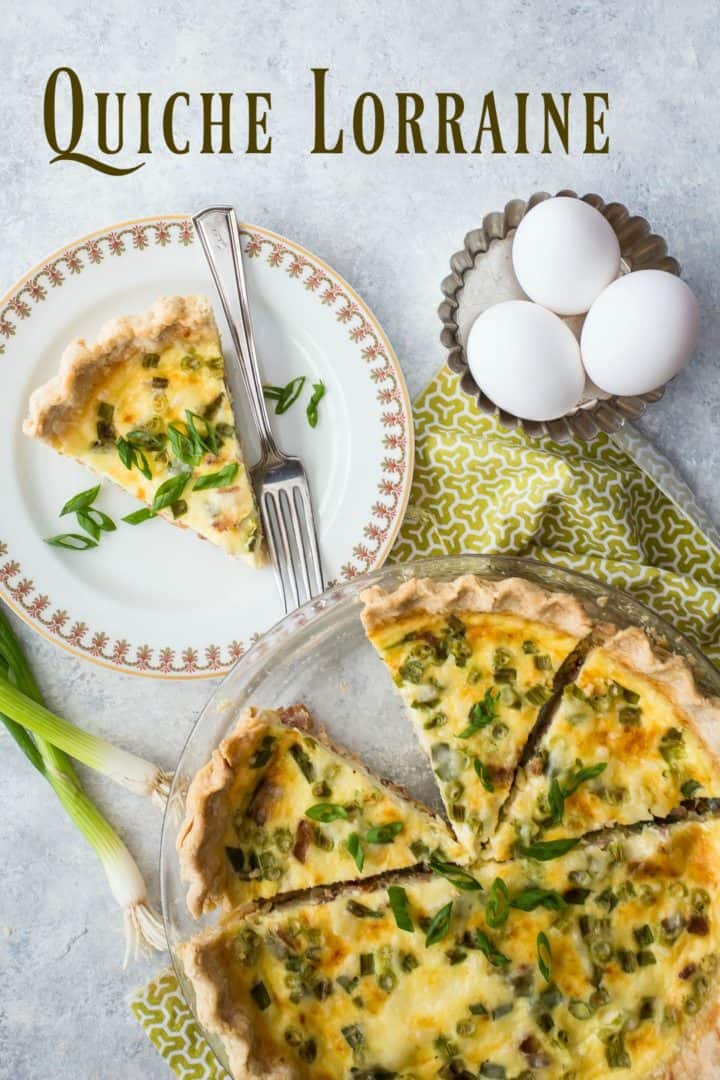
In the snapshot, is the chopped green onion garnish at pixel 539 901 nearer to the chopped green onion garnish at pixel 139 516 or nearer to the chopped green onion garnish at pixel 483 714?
the chopped green onion garnish at pixel 483 714

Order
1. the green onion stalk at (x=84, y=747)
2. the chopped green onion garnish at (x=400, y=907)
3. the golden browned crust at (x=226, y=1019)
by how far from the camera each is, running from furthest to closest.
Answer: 1. the green onion stalk at (x=84, y=747)
2. the chopped green onion garnish at (x=400, y=907)
3. the golden browned crust at (x=226, y=1019)

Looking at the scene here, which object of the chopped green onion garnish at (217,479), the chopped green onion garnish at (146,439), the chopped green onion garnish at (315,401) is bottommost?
the chopped green onion garnish at (217,479)

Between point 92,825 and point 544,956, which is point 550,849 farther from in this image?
point 92,825

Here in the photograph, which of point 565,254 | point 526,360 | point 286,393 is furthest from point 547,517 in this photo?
point 286,393

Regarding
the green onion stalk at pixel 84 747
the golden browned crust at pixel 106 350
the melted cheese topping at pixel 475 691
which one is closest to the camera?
the melted cheese topping at pixel 475 691

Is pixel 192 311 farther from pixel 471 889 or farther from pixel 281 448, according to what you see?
pixel 471 889

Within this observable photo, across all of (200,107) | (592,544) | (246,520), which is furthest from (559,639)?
(200,107)

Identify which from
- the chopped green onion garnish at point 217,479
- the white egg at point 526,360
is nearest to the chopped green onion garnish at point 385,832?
the chopped green onion garnish at point 217,479
